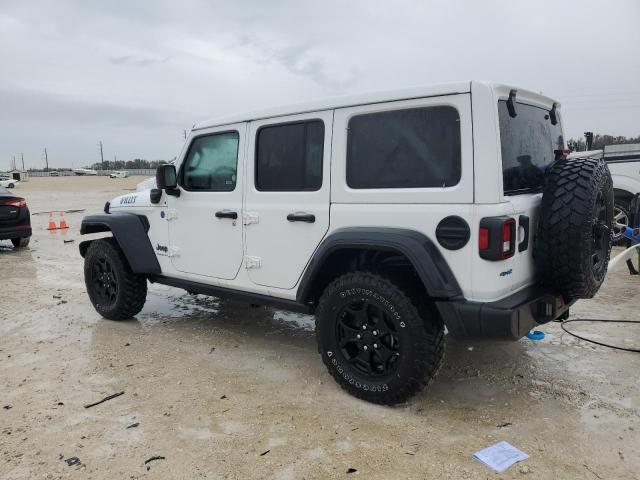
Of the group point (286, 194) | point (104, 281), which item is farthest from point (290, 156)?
point (104, 281)

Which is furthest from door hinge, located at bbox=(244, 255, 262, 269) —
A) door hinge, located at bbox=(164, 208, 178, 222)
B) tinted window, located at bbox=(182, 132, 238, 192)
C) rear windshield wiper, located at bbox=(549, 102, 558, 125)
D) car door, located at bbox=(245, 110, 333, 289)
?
rear windshield wiper, located at bbox=(549, 102, 558, 125)

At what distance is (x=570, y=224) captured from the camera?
281 cm

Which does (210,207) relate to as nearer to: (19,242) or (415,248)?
(415,248)

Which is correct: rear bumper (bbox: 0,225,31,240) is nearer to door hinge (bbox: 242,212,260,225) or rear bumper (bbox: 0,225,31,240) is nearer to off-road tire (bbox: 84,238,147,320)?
off-road tire (bbox: 84,238,147,320)

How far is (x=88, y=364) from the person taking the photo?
395cm

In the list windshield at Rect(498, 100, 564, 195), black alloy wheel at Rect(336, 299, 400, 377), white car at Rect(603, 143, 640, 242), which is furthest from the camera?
white car at Rect(603, 143, 640, 242)

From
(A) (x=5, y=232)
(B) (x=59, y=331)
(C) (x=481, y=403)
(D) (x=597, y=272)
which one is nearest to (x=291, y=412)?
(C) (x=481, y=403)

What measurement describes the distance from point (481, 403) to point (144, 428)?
2.10 meters

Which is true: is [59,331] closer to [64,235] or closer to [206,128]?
A: [206,128]

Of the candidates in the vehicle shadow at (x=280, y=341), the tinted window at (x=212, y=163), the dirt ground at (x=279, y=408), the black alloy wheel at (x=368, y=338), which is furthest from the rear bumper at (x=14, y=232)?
the black alloy wheel at (x=368, y=338)

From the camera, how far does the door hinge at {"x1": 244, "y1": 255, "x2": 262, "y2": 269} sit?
379cm

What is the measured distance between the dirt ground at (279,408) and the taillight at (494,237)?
1039 millimetres

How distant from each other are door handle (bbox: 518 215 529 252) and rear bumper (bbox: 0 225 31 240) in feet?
31.4

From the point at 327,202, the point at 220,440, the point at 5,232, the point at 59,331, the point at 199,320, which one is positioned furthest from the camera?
the point at 5,232
